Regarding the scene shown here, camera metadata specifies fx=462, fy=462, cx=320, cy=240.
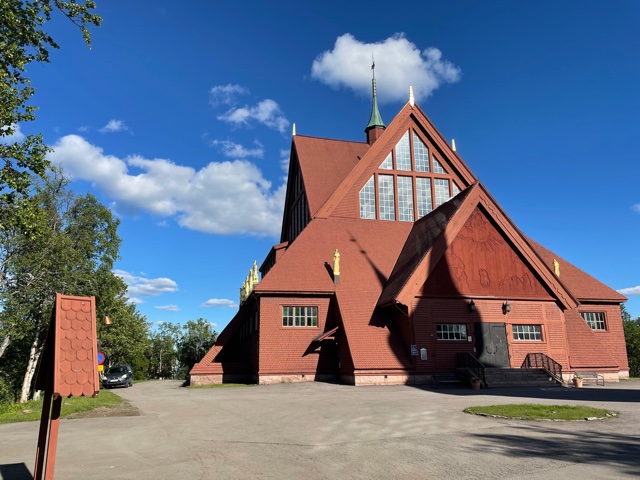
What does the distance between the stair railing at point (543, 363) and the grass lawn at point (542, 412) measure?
1109 centimetres

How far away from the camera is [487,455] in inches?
280

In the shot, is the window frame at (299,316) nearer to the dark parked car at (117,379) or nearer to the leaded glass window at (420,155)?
the leaded glass window at (420,155)

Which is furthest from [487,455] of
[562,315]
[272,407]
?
[562,315]

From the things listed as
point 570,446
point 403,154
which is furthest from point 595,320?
point 570,446

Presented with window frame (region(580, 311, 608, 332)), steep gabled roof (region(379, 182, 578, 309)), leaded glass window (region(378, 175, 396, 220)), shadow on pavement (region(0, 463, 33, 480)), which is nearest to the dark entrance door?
steep gabled roof (region(379, 182, 578, 309))

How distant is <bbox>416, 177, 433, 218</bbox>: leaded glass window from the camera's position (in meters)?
30.5

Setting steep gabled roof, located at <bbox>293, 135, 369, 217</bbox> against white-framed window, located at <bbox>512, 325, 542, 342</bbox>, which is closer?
white-framed window, located at <bbox>512, 325, 542, 342</bbox>

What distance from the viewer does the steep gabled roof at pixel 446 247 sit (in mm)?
21781

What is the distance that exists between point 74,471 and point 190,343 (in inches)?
2475

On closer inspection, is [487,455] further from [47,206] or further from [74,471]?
[47,206]

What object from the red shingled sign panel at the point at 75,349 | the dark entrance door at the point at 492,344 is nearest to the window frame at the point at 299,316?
the dark entrance door at the point at 492,344

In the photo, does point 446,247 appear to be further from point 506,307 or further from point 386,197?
point 386,197

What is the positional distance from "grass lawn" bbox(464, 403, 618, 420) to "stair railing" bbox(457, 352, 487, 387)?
8.27 metres

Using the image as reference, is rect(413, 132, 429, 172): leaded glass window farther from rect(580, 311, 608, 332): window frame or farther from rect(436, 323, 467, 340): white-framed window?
rect(580, 311, 608, 332): window frame
